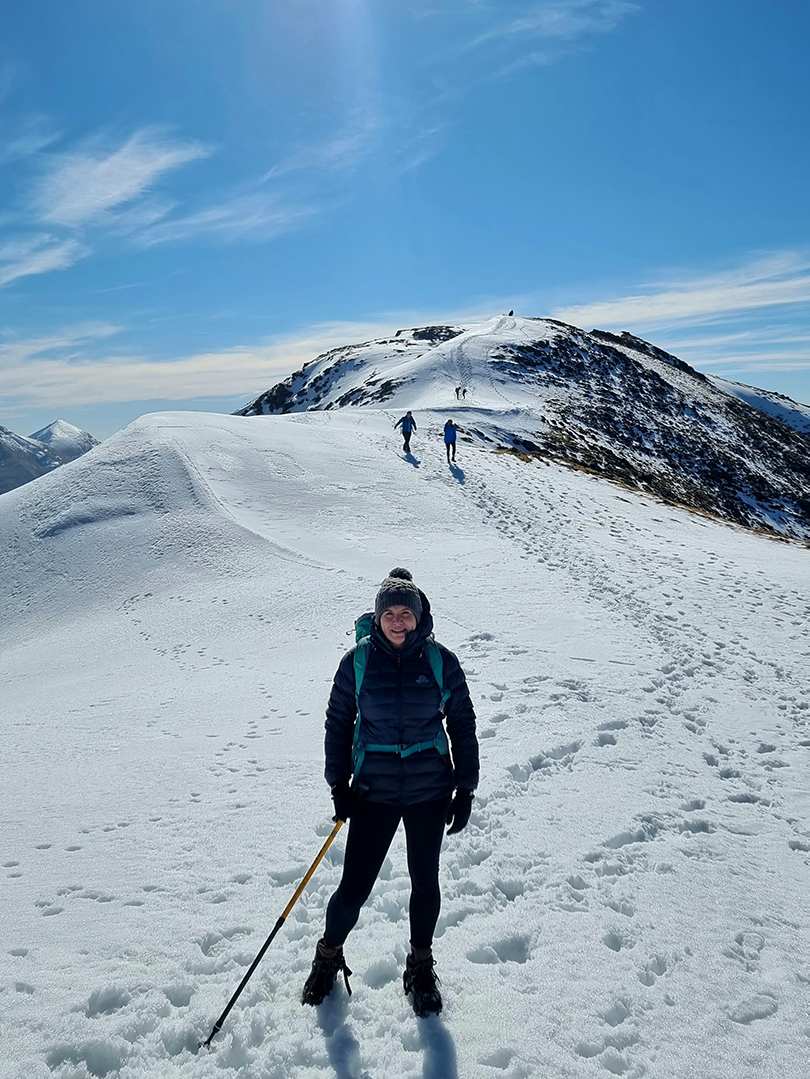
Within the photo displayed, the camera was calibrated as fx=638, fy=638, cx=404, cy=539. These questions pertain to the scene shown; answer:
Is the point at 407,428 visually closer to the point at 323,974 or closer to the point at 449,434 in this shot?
the point at 449,434

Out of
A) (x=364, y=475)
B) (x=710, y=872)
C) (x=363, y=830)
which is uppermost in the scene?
(x=364, y=475)

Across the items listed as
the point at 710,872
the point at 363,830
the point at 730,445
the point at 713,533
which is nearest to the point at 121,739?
the point at 363,830

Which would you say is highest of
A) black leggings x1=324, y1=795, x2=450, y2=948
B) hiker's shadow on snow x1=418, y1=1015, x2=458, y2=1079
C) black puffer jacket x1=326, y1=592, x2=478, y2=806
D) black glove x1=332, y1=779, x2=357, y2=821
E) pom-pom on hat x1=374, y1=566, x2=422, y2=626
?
pom-pom on hat x1=374, y1=566, x2=422, y2=626

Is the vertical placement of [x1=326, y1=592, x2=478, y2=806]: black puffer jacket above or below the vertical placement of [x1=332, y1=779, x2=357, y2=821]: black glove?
above

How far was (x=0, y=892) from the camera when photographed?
17.3 ft

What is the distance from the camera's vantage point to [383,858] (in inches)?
162

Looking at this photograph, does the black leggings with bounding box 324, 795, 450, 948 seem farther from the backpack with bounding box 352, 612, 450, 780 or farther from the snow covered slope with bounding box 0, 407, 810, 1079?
the snow covered slope with bounding box 0, 407, 810, 1079

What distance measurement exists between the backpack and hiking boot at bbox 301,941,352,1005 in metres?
1.24

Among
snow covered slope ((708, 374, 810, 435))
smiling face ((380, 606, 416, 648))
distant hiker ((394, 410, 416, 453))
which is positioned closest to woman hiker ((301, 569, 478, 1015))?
smiling face ((380, 606, 416, 648))

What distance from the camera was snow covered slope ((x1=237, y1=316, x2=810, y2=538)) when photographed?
4184cm

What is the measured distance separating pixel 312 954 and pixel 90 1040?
4.85 feet

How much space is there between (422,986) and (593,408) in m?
53.3

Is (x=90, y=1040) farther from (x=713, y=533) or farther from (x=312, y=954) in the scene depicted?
(x=713, y=533)

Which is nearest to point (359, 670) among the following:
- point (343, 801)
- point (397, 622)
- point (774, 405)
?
point (397, 622)
